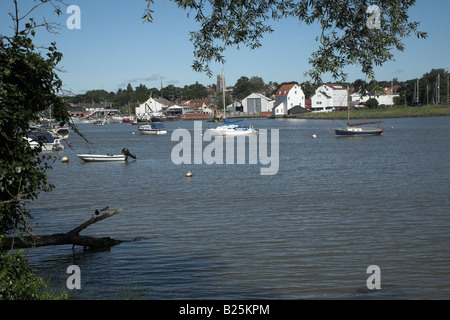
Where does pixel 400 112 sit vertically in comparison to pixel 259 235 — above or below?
above

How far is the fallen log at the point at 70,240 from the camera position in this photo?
13.9m

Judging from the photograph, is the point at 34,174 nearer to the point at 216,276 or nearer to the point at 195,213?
the point at 216,276

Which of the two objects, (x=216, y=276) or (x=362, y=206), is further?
(x=362, y=206)

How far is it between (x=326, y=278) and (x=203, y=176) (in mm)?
26003

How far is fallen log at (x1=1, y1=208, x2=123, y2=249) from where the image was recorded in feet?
45.8

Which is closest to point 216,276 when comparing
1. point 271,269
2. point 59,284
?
point 271,269

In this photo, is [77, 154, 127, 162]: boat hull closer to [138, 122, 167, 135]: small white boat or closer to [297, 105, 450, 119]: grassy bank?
[138, 122, 167, 135]: small white boat

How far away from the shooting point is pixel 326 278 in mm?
14680

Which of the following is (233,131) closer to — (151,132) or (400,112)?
(151,132)

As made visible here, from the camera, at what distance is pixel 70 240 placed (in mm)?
15812

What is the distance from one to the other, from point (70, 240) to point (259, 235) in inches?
294

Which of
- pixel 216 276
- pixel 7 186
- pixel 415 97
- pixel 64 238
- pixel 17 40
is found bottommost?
pixel 216 276

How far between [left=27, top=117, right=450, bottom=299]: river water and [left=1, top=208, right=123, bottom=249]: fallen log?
40cm

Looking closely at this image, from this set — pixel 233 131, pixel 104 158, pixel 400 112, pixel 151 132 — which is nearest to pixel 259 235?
pixel 104 158
